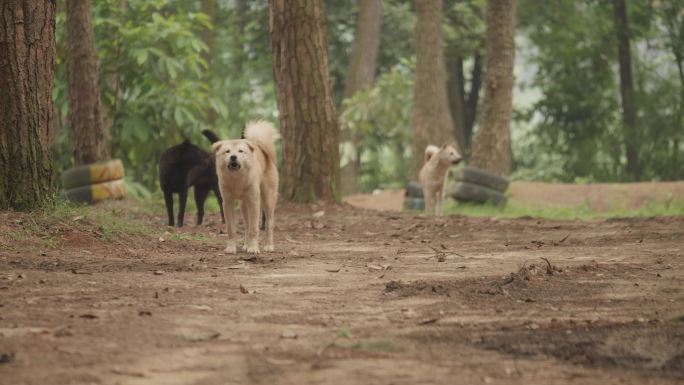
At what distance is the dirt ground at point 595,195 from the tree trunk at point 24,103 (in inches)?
496

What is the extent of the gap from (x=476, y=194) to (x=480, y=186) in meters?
0.19

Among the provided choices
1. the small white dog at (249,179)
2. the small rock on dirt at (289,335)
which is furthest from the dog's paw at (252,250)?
the small rock on dirt at (289,335)

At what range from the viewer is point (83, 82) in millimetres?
16453

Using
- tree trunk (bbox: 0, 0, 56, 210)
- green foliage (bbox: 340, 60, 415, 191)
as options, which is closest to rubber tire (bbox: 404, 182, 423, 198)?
green foliage (bbox: 340, 60, 415, 191)

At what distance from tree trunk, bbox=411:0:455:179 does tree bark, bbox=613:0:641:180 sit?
8.46m

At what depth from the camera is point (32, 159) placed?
10000 mm

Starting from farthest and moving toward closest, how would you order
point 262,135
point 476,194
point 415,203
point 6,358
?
point 415,203, point 476,194, point 262,135, point 6,358

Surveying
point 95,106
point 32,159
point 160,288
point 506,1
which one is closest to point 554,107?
point 506,1

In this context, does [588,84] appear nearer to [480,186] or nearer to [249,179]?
[480,186]

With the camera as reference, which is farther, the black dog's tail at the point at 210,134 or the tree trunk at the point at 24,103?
the black dog's tail at the point at 210,134

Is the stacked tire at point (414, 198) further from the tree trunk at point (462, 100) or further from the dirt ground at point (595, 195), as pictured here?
the tree trunk at point (462, 100)

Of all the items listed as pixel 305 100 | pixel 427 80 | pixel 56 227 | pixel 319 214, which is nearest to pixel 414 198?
pixel 427 80

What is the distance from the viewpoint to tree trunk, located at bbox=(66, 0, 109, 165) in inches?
648

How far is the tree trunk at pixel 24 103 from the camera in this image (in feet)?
32.3
